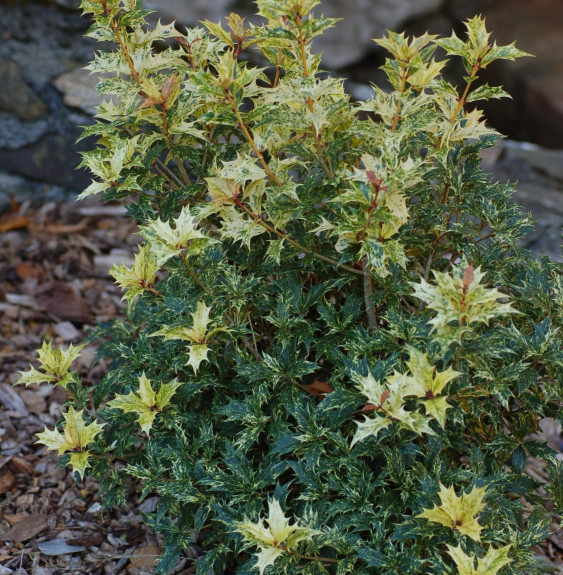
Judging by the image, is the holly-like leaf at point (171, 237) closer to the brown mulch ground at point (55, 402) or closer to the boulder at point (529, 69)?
A: the brown mulch ground at point (55, 402)

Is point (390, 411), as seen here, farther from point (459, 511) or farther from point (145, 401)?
point (145, 401)

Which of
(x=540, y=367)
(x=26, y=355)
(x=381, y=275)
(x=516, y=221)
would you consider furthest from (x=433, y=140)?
(x=26, y=355)

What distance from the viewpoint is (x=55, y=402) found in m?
2.69

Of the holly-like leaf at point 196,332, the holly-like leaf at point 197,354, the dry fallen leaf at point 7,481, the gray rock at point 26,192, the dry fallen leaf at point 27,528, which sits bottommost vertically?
the dry fallen leaf at point 7,481

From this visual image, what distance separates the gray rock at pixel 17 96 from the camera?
141 inches

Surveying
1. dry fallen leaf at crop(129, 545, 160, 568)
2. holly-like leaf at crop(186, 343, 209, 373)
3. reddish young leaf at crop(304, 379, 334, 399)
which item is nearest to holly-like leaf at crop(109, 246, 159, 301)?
holly-like leaf at crop(186, 343, 209, 373)

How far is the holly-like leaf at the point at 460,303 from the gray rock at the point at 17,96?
2.92 metres

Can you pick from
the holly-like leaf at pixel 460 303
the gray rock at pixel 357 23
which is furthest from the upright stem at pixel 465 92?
the gray rock at pixel 357 23

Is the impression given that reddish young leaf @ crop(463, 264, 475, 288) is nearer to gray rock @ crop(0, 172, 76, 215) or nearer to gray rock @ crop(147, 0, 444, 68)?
gray rock @ crop(0, 172, 76, 215)

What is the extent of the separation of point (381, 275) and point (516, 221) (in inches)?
18.9

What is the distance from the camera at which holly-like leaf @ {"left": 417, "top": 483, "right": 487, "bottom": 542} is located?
4.40ft

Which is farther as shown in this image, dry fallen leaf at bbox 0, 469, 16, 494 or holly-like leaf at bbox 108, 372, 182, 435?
dry fallen leaf at bbox 0, 469, 16, 494

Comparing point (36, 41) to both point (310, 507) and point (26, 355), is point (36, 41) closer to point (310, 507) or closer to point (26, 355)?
point (26, 355)

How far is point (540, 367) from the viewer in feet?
5.54
